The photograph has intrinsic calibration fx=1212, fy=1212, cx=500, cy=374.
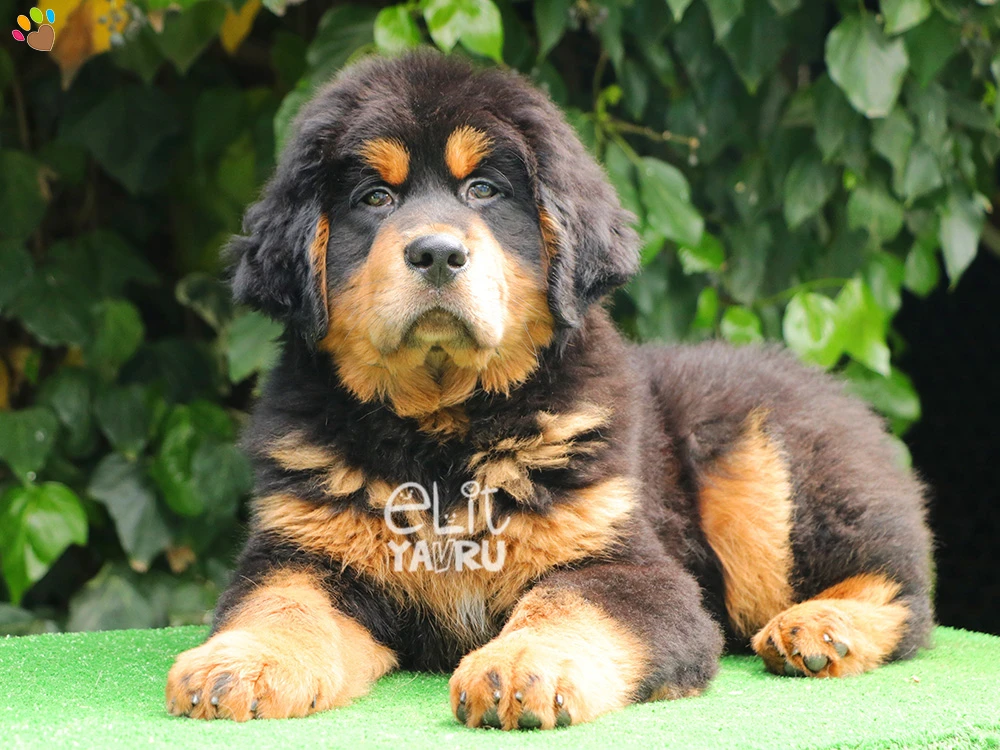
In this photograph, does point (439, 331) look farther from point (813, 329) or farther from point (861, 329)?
point (861, 329)

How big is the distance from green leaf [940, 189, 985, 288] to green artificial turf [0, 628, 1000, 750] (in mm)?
1793

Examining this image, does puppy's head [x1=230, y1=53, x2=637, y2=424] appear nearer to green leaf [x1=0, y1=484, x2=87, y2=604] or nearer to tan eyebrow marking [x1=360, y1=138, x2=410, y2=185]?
tan eyebrow marking [x1=360, y1=138, x2=410, y2=185]

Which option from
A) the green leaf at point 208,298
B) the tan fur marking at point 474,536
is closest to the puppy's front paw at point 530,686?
the tan fur marking at point 474,536

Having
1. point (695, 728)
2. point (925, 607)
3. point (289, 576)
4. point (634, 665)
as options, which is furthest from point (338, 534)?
point (925, 607)

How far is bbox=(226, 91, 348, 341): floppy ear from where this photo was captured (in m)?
3.17

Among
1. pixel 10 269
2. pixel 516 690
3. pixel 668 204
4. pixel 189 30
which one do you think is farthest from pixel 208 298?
pixel 516 690

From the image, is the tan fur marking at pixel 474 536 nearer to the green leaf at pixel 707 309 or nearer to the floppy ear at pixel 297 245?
the floppy ear at pixel 297 245

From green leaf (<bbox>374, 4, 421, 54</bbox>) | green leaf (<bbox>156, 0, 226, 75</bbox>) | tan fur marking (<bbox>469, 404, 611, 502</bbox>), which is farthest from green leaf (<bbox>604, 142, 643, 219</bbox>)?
green leaf (<bbox>156, 0, 226, 75</bbox>)

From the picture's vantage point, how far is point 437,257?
2918 millimetres

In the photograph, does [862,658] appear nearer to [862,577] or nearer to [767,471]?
[862,577]

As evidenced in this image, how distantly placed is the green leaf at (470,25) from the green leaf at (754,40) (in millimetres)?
1059

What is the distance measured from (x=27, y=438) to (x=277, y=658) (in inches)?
95.9

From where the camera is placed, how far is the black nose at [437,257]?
2.91 meters

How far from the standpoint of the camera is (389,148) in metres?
3.13
